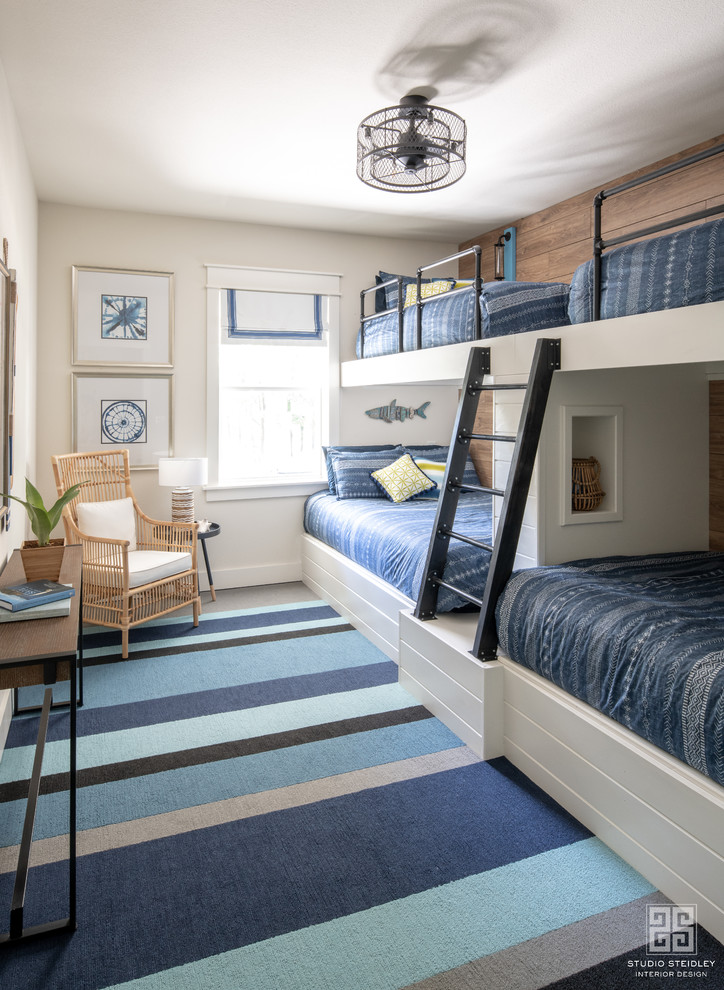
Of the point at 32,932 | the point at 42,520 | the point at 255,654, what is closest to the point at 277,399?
the point at 255,654

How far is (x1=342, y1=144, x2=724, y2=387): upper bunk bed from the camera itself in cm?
203

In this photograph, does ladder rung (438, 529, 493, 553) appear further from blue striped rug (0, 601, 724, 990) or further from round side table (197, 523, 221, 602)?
round side table (197, 523, 221, 602)

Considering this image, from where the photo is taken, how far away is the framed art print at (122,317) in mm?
4543

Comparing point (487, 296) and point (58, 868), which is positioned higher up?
point (487, 296)

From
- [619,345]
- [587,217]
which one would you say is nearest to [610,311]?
[619,345]

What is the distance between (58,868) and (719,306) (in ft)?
8.34

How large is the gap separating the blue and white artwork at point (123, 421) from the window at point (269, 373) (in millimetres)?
489

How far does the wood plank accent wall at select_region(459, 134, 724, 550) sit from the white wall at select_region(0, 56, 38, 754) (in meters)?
3.13

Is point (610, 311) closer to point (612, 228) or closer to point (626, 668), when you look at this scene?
point (626, 668)

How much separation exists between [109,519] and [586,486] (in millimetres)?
2827

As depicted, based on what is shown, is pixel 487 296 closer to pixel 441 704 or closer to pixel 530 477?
pixel 530 477

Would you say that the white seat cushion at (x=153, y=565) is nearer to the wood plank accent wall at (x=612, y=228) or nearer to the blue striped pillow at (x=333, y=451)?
the blue striped pillow at (x=333, y=451)

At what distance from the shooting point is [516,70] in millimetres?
2717

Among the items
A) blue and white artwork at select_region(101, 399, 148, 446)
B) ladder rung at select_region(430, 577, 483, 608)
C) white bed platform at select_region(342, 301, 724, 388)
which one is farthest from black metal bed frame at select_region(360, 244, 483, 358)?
blue and white artwork at select_region(101, 399, 148, 446)
